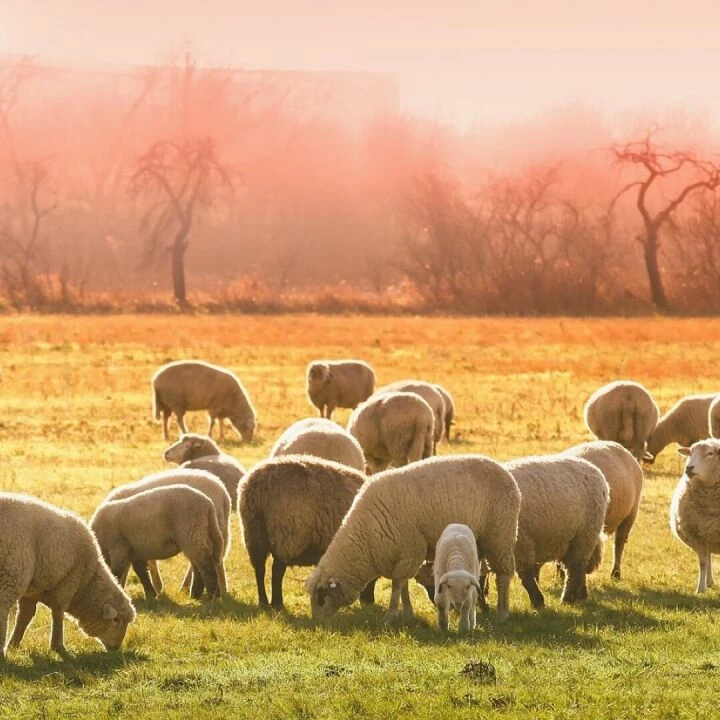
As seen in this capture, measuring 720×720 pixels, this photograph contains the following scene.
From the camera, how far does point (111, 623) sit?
11641mm

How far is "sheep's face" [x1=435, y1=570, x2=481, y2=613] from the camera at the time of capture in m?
11.1

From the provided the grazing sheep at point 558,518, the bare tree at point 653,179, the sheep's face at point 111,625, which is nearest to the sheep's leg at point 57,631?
the sheep's face at point 111,625

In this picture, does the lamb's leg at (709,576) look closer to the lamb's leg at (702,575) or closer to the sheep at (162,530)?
the lamb's leg at (702,575)

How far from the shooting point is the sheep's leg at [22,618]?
1166cm

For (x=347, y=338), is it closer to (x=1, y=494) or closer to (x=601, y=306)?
(x=601, y=306)

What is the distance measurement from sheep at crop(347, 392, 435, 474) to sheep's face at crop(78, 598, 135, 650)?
8946mm

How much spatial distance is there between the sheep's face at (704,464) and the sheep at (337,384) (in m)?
15.4

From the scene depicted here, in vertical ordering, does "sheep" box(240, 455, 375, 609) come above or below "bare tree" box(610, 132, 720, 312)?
below

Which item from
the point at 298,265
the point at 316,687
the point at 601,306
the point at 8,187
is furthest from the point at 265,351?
the point at 8,187

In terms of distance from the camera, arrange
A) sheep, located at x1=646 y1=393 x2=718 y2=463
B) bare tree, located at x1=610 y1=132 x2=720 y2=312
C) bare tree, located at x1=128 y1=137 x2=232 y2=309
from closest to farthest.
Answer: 1. sheep, located at x1=646 y1=393 x2=718 y2=463
2. bare tree, located at x1=610 y1=132 x2=720 y2=312
3. bare tree, located at x1=128 y1=137 x2=232 y2=309

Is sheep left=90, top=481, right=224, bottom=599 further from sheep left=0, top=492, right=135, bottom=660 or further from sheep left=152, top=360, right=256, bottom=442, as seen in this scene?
sheep left=152, top=360, right=256, bottom=442

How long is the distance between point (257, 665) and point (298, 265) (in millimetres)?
89129

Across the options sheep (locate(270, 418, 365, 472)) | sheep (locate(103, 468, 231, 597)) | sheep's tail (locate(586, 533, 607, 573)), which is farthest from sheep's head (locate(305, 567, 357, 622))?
sheep (locate(270, 418, 365, 472))

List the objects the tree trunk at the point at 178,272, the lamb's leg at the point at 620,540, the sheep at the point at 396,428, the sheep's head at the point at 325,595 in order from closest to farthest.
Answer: the sheep's head at the point at 325,595, the lamb's leg at the point at 620,540, the sheep at the point at 396,428, the tree trunk at the point at 178,272
